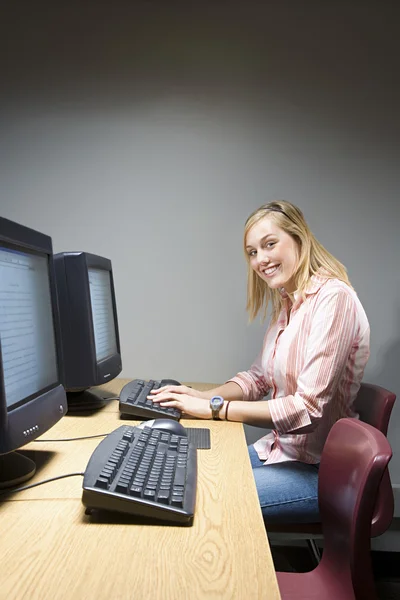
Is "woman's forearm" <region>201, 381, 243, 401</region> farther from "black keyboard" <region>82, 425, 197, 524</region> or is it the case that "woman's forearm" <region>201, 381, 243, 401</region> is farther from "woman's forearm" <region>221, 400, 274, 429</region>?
"black keyboard" <region>82, 425, 197, 524</region>

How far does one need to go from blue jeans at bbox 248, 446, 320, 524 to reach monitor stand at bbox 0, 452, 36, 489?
709 mm

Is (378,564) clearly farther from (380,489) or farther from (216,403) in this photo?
(216,403)

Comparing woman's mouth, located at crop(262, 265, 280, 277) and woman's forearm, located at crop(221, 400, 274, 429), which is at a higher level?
woman's mouth, located at crop(262, 265, 280, 277)

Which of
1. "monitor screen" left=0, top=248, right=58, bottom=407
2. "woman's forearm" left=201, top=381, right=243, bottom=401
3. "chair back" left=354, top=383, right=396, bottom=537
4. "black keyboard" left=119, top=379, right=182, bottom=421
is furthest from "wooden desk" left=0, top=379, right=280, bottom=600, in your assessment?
"woman's forearm" left=201, top=381, right=243, bottom=401

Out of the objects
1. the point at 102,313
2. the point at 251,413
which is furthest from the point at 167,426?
the point at 102,313

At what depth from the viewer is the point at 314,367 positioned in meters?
1.53

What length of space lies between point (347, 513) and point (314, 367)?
1.67ft

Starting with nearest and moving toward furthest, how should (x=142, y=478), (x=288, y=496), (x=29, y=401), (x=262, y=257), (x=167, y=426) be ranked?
1. (x=142, y=478)
2. (x=29, y=401)
3. (x=167, y=426)
4. (x=288, y=496)
5. (x=262, y=257)

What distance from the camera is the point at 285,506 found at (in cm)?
147

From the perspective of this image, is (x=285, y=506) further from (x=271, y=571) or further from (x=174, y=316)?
(x=174, y=316)

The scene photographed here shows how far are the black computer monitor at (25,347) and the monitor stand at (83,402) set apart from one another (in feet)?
1.48

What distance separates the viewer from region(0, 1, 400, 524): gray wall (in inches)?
99.4

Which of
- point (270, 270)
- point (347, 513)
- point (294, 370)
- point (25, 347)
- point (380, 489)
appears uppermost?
point (270, 270)

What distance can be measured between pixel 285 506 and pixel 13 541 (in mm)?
910
